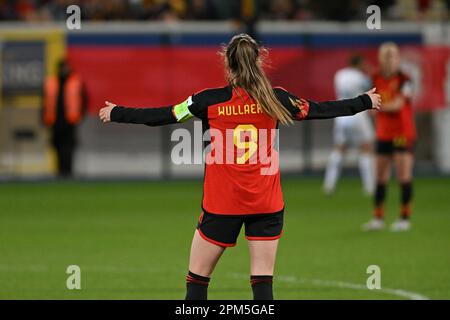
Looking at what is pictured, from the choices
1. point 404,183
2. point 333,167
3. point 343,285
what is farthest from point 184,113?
point 333,167

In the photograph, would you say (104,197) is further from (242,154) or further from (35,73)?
(242,154)

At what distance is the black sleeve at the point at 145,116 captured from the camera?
879 centimetres

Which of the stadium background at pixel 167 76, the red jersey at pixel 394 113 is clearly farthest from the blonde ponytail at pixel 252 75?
the stadium background at pixel 167 76

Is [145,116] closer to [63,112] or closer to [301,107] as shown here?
[301,107]

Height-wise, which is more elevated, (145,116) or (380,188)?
(145,116)

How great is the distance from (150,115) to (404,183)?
8.73 metres

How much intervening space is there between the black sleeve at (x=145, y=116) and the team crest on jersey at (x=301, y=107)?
83 cm

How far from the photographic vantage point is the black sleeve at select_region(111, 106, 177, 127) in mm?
8789

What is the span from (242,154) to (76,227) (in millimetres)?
9728

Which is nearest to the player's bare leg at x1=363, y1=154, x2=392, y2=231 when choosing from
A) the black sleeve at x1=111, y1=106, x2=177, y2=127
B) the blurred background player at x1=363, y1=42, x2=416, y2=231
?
the blurred background player at x1=363, y1=42, x2=416, y2=231

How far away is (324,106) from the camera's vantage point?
29.3ft

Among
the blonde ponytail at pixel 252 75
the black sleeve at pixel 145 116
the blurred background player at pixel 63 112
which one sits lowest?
the black sleeve at pixel 145 116

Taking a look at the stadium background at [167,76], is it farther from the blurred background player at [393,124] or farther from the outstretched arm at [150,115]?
the outstretched arm at [150,115]

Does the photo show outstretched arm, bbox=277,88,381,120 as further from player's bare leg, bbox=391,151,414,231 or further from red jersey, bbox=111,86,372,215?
player's bare leg, bbox=391,151,414,231
